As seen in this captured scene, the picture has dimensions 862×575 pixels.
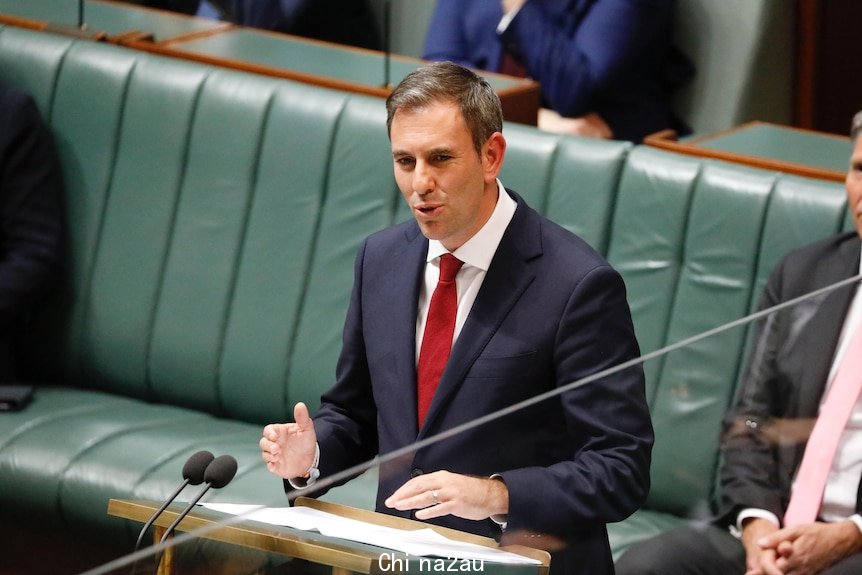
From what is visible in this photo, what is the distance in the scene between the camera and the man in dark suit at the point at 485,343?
1.34m

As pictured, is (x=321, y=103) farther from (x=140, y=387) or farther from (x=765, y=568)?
(x=765, y=568)

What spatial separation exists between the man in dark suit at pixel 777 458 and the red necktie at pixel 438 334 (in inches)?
13.1

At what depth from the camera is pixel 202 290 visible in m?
2.77

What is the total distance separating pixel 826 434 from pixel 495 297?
1.40ft

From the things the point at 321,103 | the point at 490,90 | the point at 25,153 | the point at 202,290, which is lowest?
the point at 202,290

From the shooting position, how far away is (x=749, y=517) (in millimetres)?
1308

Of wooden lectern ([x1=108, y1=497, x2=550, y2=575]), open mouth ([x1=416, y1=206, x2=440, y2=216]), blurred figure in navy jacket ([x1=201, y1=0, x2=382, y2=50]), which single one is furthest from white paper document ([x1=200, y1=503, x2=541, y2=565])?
blurred figure in navy jacket ([x1=201, y1=0, x2=382, y2=50])

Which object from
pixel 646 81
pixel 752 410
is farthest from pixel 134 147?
pixel 752 410

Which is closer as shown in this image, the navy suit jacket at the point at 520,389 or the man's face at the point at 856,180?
the navy suit jacket at the point at 520,389

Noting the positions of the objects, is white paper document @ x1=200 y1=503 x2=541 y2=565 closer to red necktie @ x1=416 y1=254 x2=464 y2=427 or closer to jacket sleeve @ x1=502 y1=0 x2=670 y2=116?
red necktie @ x1=416 y1=254 x2=464 y2=427

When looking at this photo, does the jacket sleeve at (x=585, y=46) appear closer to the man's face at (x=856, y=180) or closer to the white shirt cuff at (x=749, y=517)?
the man's face at (x=856, y=180)

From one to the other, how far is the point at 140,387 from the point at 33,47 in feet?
2.53

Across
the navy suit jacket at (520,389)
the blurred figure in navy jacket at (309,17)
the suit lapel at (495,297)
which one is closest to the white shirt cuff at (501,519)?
the navy suit jacket at (520,389)

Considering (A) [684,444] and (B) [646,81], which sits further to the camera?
(B) [646,81]
